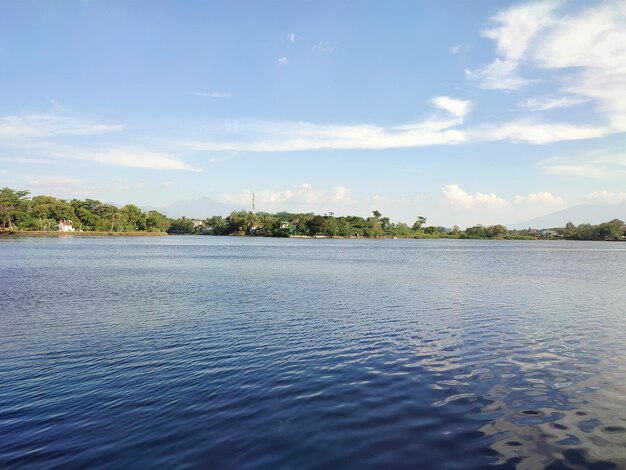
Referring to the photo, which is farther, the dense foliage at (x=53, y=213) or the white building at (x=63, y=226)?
the white building at (x=63, y=226)

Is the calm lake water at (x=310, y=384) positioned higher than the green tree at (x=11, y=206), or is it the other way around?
the green tree at (x=11, y=206)

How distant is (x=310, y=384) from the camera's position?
11602 millimetres

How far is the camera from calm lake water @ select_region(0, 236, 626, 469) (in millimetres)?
8008

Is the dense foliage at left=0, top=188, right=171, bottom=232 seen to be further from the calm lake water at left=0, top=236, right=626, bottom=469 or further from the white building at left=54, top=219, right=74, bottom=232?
the calm lake water at left=0, top=236, right=626, bottom=469

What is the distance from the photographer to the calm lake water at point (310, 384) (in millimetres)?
8008

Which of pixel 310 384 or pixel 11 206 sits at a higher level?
pixel 11 206

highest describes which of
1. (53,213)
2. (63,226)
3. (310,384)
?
(53,213)

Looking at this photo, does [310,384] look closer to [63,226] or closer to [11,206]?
[11,206]

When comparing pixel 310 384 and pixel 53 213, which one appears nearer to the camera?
pixel 310 384

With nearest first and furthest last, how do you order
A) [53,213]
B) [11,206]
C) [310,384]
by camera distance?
[310,384]
[11,206]
[53,213]

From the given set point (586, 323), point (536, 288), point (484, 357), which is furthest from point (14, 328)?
point (536, 288)

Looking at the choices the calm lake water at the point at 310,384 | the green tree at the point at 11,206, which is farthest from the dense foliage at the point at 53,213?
the calm lake water at the point at 310,384

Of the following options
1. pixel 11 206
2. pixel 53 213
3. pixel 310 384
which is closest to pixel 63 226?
pixel 53 213

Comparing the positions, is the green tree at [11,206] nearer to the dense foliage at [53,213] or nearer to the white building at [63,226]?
the dense foliage at [53,213]
